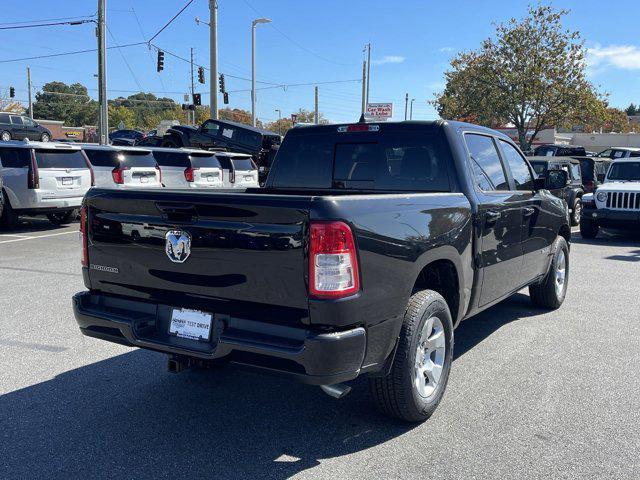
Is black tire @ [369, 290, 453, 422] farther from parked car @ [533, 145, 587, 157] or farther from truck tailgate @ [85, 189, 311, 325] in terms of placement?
parked car @ [533, 145, 587, 157]

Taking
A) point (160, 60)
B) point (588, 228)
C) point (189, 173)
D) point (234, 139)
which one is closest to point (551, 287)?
point (588, 228)

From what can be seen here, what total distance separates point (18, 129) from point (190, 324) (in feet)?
121

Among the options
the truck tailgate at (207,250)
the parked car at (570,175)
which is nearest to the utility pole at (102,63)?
the parked car at (570,175)

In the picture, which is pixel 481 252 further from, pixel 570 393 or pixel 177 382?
pixel 177 382

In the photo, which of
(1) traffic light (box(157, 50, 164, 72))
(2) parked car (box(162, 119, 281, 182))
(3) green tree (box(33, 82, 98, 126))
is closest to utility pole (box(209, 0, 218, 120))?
(2) parked car (box(162, 119, 281, 182))

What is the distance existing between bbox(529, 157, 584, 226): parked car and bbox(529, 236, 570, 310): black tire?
7888 millimetres

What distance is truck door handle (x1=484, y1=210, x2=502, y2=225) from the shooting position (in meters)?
4.47

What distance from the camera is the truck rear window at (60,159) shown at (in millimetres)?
12289

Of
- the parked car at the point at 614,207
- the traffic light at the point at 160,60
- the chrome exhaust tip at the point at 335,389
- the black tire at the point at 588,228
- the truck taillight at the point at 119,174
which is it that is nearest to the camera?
the chrome exhaust tip at the point at 335,389

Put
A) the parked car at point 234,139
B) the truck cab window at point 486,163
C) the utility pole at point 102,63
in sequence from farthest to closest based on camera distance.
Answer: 1. the utility pole at point 102,63
2. the parked car at point 234,139
3. the truck cab window at point 486,163

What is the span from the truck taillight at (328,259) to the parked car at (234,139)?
61.1 ft

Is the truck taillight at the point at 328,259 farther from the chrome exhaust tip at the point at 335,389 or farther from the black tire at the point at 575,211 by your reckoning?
the black tire at the point at 575,211

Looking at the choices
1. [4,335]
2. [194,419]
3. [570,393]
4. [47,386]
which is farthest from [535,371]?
[4,335]

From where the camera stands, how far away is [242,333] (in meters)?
3.07
